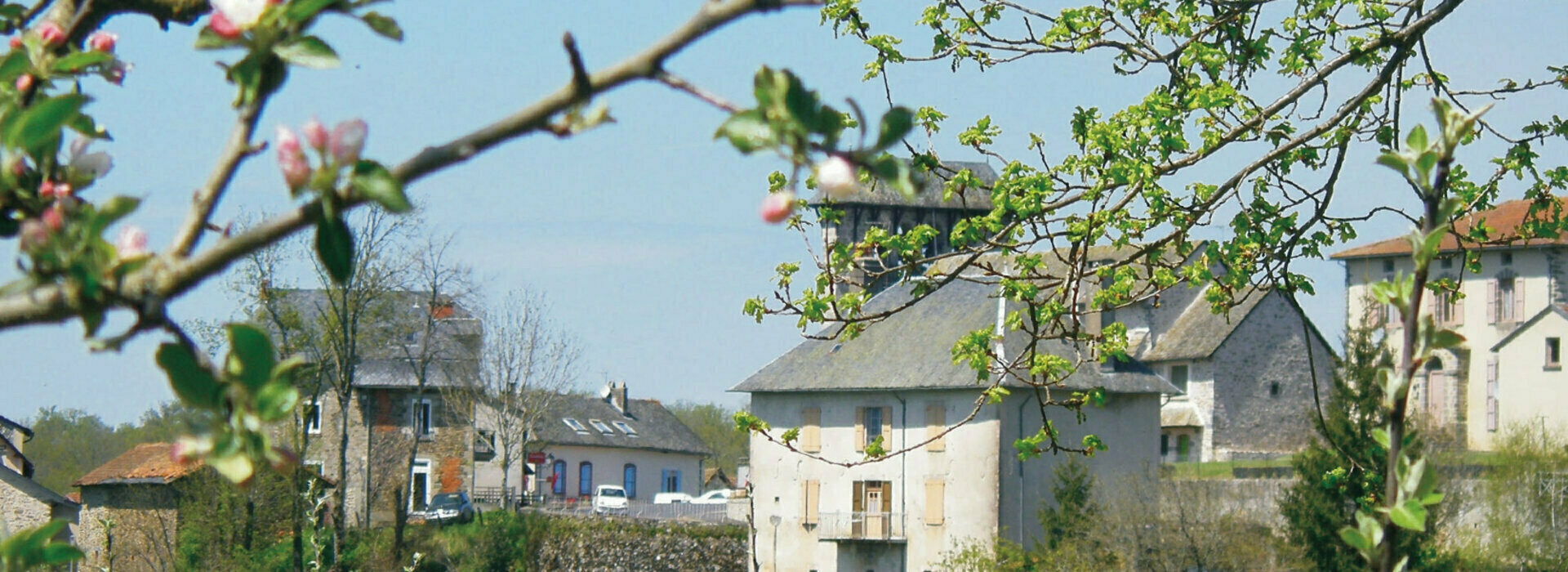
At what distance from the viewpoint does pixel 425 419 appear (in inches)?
2202

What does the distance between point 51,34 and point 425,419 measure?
5564 cm

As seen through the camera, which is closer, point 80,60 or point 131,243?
point 131,243

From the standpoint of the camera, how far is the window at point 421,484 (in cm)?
5506

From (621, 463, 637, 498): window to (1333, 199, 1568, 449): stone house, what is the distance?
1212 inches

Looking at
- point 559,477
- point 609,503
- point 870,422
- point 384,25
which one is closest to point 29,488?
point 384,25

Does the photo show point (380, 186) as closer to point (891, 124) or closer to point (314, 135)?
point (314, 135)

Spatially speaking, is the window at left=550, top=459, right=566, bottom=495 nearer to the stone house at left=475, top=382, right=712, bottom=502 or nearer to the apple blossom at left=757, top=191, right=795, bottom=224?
the stone house at left=475, top=382, right=712, bottom=502

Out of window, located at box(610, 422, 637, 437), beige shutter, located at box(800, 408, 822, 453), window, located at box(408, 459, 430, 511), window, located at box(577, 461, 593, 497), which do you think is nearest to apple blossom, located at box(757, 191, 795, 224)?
beige shutter, located at box(800, 408, 822, 453)

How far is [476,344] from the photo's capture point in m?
55.9

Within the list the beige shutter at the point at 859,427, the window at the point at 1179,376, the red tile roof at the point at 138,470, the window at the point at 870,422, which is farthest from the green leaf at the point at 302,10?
the window at the point at 1179,376

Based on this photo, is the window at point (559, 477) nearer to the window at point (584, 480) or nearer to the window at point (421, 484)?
the window at point (584, 480)

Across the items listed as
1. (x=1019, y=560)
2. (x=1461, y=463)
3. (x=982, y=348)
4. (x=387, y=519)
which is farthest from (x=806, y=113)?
(x=387, y=519)

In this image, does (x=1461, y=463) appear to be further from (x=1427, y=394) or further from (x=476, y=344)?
(x=476, y=344)

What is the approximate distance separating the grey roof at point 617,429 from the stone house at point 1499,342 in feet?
98.9
